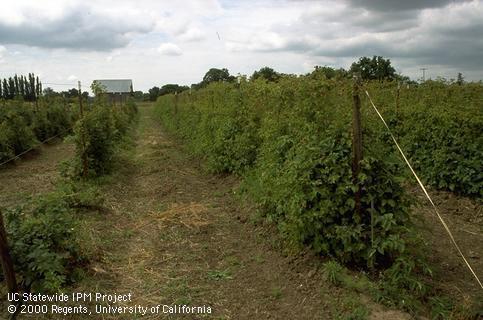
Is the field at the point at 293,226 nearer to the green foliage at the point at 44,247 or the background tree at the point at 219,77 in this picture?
the green foliage at the point at 44,247

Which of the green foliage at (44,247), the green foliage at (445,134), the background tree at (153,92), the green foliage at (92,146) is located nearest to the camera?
the green foliage at (44,247)

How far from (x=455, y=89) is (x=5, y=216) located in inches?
355

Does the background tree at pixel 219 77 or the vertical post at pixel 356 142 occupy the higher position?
the background tree at pixel 219 77

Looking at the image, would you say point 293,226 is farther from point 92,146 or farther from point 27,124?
point 27,124

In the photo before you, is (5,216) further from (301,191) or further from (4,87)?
(4,87)

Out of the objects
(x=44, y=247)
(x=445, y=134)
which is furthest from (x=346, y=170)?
(x=445, y=134)

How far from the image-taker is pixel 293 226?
4746 mm

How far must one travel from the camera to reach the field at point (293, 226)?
4008 millimetres

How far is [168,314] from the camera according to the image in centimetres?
390

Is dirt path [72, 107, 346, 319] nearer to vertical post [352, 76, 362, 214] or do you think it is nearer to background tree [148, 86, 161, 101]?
vertical post [352, 76, 362, 214]

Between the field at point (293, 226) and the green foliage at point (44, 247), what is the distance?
2 centimetres

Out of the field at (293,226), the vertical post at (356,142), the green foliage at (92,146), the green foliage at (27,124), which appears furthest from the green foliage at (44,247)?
the green foliage at (27,124)

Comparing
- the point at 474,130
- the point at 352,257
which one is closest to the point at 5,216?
the point at 352,257

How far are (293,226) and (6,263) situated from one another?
2912 mm
